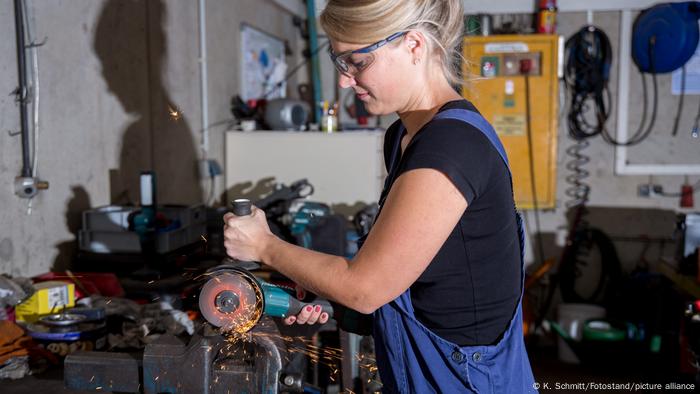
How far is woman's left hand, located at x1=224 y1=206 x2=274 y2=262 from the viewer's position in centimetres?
115

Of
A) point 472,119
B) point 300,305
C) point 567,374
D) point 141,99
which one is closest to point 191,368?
point 300,305

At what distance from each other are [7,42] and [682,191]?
4.42m

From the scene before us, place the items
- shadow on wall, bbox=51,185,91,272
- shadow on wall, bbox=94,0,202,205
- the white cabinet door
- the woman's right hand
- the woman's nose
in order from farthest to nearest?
the white cabinet door, shadow on wall, bbox=94,0,202,205, shadow on wall, bbox=51,185,91,272, the woman's right hand, the woman's nose

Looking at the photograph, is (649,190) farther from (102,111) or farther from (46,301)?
(46,301)

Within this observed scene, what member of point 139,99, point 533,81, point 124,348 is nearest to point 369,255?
point 124,348

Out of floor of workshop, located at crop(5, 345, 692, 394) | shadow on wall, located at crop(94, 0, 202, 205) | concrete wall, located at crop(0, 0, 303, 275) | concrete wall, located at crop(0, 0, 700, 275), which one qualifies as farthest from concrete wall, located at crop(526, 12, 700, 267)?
shadow on wall, located at crop(94, 0, 202, 205)

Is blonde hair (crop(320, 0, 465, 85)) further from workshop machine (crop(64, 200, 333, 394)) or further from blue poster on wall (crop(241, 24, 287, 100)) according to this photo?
blue poster on wall (crop(241, 24, 287, 100))

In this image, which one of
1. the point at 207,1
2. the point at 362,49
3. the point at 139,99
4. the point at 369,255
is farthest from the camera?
the point at 207,1

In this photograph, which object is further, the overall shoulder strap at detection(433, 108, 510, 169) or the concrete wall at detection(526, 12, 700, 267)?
the concrete wall at detection(526, 12, 700, 267)

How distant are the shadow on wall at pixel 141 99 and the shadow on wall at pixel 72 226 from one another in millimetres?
190

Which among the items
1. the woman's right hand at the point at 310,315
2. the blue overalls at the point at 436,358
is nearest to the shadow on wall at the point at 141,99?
the woman's right hand at the point at 310,315

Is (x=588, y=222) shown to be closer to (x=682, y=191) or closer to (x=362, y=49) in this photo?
(x=682, y=191)

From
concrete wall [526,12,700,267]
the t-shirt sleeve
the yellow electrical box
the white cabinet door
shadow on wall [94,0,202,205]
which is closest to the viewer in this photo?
the t-shirt sleeve

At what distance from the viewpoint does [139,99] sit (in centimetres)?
263
